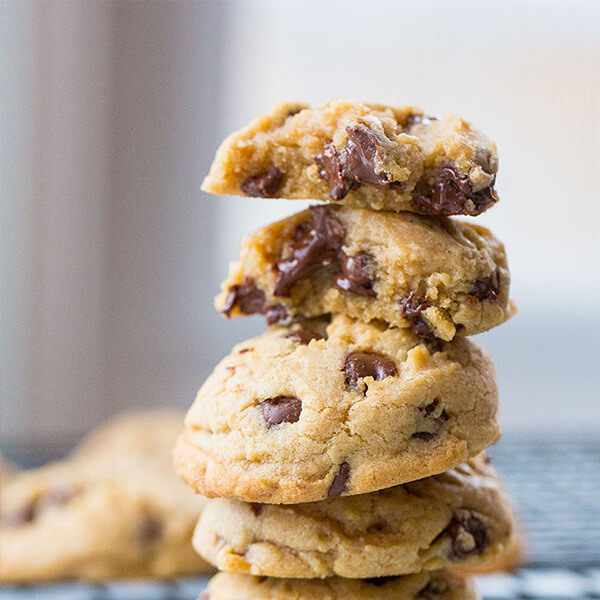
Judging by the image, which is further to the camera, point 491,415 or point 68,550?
point 68,550

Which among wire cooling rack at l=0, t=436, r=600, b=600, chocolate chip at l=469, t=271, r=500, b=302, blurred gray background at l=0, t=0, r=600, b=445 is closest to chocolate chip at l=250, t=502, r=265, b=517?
chocolate chip at l=469, t=271, r=500, b=302

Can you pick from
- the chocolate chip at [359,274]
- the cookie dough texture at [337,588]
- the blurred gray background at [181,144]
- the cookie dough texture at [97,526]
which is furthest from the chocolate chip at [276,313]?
the blurred gray background at [181,144]

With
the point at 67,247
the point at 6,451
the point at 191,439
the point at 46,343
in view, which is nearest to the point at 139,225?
the point at 67,247

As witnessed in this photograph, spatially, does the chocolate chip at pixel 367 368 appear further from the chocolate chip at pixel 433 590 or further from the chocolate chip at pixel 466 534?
the chocolate chip at pixel 433 590

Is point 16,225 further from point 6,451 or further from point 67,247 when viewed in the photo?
point 6,451

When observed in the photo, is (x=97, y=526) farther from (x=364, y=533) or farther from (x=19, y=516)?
(x=364, y=533)

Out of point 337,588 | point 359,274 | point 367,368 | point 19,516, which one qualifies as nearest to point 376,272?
point 359,274
